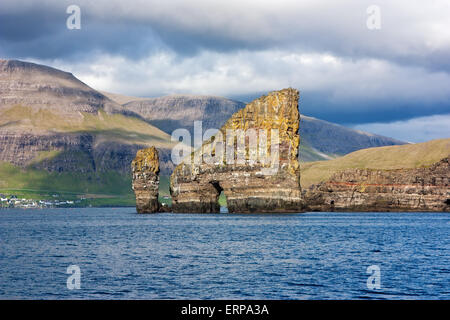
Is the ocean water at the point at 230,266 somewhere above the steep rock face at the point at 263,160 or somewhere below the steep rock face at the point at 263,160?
below

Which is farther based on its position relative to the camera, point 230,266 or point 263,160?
point 263,160

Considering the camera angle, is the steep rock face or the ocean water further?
the steep rock face

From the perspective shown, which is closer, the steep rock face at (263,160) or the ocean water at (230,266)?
the ocean water at (230,266)

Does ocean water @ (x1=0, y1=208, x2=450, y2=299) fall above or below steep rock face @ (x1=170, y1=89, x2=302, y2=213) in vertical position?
below

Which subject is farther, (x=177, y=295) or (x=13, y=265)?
(x=13, y=265)

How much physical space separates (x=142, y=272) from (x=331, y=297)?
19379mm

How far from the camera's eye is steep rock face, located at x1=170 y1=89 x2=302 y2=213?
5901 inches

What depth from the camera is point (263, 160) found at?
496 ft

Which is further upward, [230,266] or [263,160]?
[263,160]

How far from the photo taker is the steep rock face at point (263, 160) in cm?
14988

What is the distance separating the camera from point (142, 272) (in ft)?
177

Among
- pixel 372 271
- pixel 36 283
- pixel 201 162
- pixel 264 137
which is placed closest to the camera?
pixel 36 283
